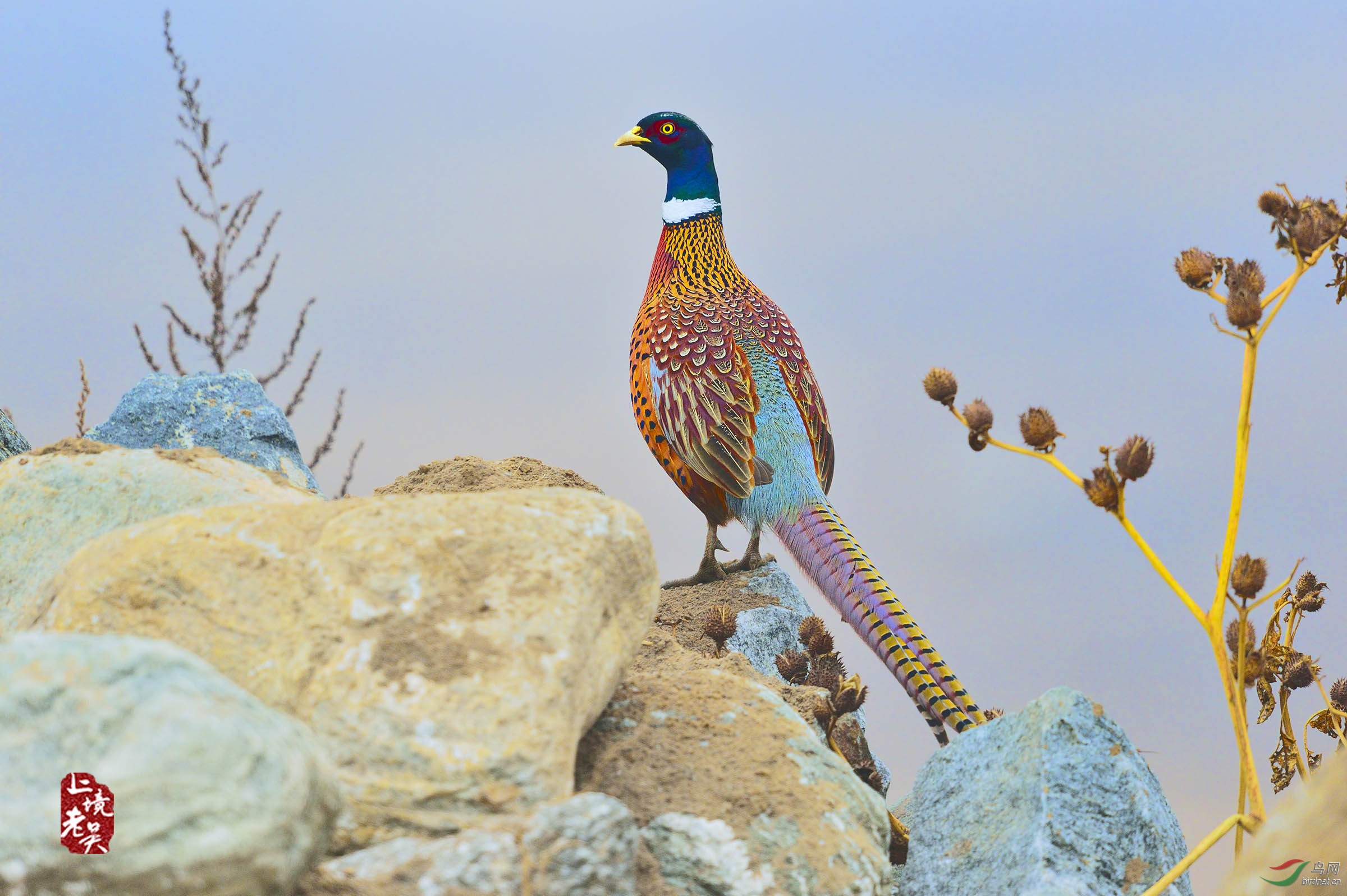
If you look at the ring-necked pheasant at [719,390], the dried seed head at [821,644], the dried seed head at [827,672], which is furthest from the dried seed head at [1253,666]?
the ring-necked pheasant at [719,390]

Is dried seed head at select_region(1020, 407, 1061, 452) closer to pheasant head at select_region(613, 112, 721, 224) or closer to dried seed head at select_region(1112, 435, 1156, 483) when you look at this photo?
dried seed head at select_region(1112, 435, 1156, 483)

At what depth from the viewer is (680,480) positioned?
5.46 meters

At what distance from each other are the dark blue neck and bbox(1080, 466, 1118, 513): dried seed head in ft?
11.9

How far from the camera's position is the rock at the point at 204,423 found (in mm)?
4711

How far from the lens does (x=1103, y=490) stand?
2627 mm

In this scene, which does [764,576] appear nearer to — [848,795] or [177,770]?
[848,795]

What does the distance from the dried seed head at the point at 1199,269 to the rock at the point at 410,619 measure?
1.45 meters

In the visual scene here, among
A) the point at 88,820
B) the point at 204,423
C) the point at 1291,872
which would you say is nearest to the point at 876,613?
the point at 1291,872

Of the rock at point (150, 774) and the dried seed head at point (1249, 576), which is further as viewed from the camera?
the dried seed head at point (1249, 576)

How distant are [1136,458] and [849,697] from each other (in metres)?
1.20

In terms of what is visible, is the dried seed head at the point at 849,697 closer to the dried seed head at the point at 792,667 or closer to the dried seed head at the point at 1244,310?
the dried seed head at the point at 792,667

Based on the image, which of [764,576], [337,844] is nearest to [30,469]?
[337,844]

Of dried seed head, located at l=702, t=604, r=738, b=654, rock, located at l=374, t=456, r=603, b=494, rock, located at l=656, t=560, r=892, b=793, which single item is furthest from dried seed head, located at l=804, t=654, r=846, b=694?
rock, located at l=374, t=456, r=603, b=494

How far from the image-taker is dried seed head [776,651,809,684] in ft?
12.8
